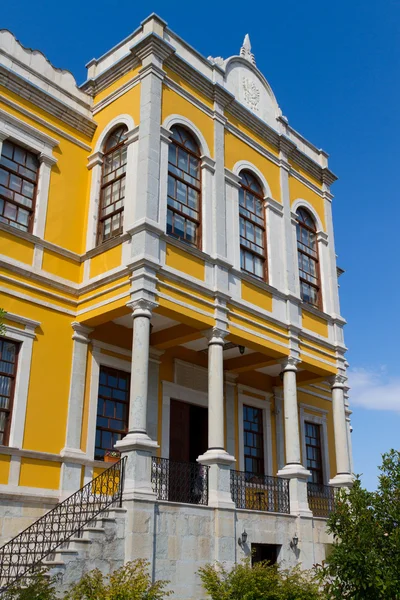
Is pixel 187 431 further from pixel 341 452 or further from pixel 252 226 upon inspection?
pixel 252 226

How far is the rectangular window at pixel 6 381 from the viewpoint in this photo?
12430 millimetres

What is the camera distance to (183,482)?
12.9 metres

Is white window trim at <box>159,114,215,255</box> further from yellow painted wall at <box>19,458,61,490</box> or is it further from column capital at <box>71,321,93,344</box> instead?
yellow painted wall at <box>19,458,61,490</box>

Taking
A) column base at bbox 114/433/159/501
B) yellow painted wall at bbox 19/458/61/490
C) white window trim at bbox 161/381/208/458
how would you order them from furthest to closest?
white window trim at bbox 161/381/208/458 < yellow painted wall at bbox 19/458/61/490 < column base at bbox 114/433/159/501

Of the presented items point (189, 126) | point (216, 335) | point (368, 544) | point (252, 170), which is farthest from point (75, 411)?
point (252, 170)

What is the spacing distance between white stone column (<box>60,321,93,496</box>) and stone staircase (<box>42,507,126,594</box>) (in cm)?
222

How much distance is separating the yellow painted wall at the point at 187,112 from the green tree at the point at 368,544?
876 centimetres

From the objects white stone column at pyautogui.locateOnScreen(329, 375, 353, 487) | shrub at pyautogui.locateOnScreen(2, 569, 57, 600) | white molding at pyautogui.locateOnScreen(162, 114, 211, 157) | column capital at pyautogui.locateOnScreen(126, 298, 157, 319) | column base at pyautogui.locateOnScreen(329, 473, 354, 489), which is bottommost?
shrub at pyautogui.locateOnScreen(2, 569, 57, 600)

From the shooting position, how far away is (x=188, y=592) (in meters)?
11.4

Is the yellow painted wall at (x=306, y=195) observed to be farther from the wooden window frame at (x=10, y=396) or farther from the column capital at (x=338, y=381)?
the wooden window frame at (x=10, y=396)

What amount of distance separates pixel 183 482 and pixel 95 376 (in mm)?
2937

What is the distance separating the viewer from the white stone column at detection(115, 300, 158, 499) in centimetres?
1116

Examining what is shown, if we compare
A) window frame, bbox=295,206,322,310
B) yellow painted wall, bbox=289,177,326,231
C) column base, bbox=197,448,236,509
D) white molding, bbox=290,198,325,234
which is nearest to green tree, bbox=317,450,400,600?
column base, bbox=197,448,236,509

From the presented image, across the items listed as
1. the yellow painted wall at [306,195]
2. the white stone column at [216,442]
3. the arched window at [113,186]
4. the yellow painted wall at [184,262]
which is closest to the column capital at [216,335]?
the white stone column at [216,442]
